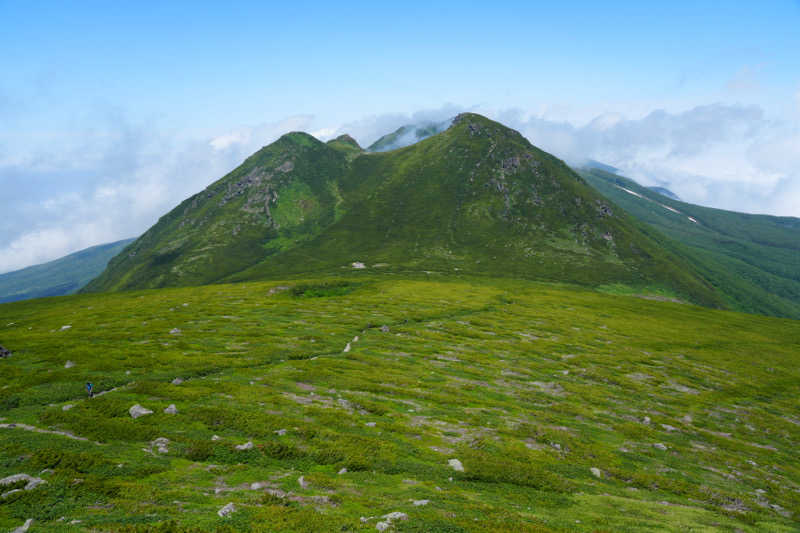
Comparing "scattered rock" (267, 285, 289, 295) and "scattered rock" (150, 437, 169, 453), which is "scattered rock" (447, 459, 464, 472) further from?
"scattered rock" (267, 285, 289, 295)

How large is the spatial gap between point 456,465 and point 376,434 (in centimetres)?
606

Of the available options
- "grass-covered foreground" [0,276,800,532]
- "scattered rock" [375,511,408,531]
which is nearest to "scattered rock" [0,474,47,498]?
"grass-covered foreground" [0,276,800,532]

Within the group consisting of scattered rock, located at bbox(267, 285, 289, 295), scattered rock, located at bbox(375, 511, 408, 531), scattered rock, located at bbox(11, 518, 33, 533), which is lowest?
scattered rock, located at bbox(375, 511, 408, 531)

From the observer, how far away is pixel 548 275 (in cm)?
19938

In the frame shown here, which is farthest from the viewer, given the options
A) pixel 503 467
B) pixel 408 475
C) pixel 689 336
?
pixel 689 336

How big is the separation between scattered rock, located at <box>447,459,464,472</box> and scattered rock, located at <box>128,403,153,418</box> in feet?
66.0

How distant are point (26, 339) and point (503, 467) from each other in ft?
198

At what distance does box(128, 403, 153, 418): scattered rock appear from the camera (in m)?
25.0

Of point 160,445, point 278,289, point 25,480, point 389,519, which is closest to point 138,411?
point 160,445

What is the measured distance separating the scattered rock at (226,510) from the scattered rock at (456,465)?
13181 millimetres

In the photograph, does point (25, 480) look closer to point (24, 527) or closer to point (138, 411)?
point (24, 527)

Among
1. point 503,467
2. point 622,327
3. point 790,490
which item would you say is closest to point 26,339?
point 503,467

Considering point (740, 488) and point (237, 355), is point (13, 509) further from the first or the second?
point (740, 488)

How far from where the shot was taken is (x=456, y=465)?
2394 cm
